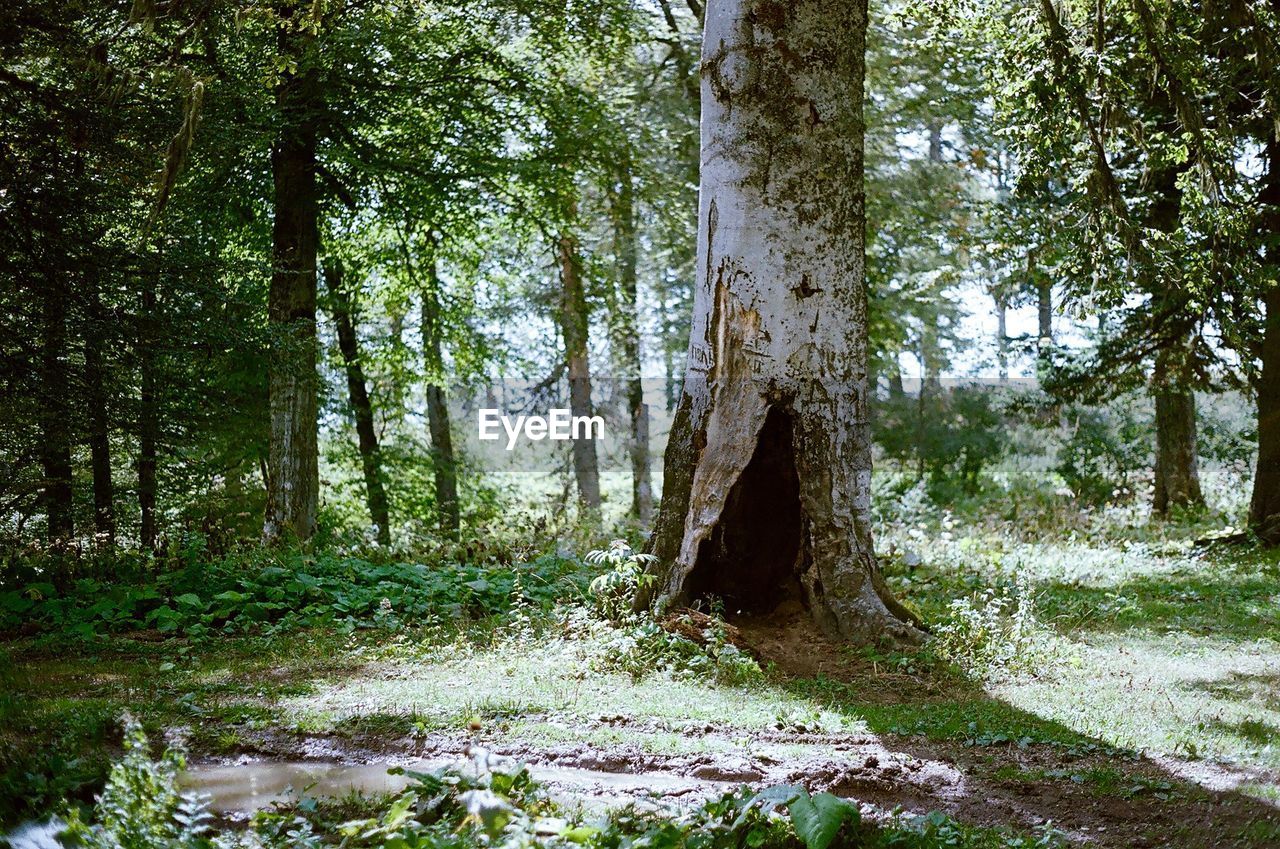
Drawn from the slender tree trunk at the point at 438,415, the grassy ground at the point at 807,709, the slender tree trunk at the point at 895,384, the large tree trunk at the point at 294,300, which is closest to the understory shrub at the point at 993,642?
the grassy ground at the point at 807,709

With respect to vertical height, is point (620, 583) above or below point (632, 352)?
below

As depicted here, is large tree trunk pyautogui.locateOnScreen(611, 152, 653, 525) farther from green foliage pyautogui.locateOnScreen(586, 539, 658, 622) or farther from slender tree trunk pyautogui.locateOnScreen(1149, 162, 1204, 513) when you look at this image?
green foliage pyautogui.locateOnScreen(586, 539, 658, 622)

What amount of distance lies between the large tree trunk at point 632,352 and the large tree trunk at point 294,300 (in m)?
7.25

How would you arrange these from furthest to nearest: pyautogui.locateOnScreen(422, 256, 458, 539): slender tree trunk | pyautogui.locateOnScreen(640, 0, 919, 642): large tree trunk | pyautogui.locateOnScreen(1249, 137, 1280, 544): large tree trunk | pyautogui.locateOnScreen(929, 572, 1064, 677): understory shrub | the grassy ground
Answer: pyautogui.locateOnScreen(422, 256, 458, 539): slender tree trunk
pyautogui.locateOnScreen(1249, 137, 1280, 544): large tree trunk
pyautogui.locateOnScreen(640, 0, 919, 642): large tree trunk
pyautogui.locateOnScreen(929, 572, 1064, 677): understory shrub
the grassy ground

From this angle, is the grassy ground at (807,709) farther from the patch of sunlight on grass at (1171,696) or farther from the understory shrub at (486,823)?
the understory shrub at (486,823)

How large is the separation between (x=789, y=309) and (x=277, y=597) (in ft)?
16.4

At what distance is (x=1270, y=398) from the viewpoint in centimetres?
1253

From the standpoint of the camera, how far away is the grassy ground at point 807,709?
179 inches

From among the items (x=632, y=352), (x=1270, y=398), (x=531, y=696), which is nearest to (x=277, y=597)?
(x=531, y=696)

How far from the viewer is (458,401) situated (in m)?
29.4

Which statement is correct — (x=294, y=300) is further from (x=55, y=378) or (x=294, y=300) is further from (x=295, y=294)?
(x=55, y=378)

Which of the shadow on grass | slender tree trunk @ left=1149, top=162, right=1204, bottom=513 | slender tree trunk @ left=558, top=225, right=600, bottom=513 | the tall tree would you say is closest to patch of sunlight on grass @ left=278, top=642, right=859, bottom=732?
the shadow on grass

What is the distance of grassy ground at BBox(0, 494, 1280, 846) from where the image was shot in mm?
4535

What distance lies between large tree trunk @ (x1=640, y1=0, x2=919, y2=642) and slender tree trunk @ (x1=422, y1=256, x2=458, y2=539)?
22.7 ft
